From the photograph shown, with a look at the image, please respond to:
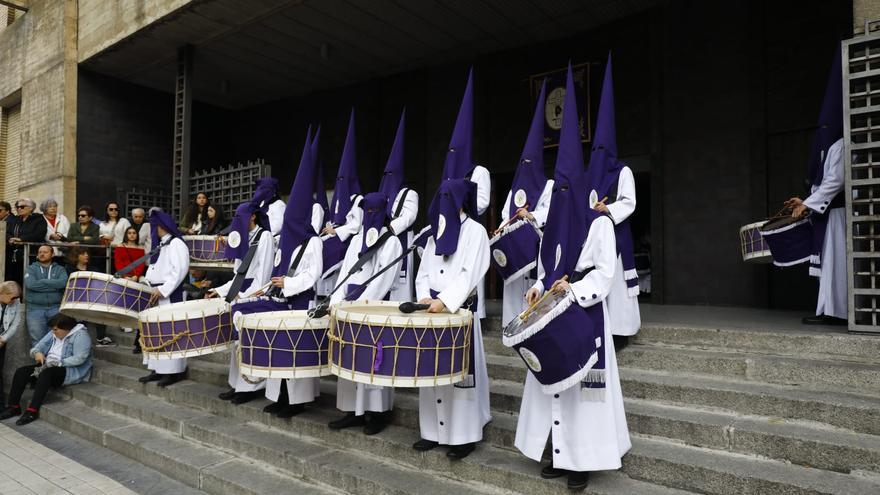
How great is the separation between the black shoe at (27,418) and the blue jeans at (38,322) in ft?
4.03

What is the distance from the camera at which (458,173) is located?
4.84 m

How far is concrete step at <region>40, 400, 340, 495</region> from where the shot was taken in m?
4.19

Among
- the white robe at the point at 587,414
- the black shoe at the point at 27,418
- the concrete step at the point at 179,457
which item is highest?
the white robe at the point at 587,414

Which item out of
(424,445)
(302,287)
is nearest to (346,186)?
(302,287)

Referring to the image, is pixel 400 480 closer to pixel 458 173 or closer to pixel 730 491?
pixel 730 491

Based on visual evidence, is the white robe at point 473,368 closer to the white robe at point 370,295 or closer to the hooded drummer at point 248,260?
the white robe at point 370,295

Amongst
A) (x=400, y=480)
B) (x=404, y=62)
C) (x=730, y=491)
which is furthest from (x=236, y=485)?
(x=404, y=62)

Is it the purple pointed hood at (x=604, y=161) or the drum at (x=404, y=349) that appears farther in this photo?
the purple pointed hood at (x=604, y=161)

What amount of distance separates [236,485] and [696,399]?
3236 mm

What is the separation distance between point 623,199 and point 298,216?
2701 millimetres

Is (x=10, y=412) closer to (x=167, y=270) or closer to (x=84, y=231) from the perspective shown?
(x=167, y=270)

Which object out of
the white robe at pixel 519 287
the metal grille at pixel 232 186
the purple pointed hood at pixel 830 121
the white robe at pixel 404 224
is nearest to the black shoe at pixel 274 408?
the white robe at pixel 404 224

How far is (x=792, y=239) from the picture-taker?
4.86 meters

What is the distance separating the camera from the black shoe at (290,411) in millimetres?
4883
